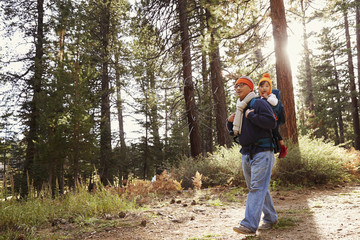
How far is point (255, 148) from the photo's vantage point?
330 cm

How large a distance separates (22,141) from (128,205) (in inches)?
580

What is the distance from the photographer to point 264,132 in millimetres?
3328

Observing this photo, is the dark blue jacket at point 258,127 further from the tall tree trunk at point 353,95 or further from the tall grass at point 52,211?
the tall tree trunk at point 353,95

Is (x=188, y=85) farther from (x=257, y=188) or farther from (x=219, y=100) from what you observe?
(x=257, y=188)

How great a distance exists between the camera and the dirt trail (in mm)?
3430

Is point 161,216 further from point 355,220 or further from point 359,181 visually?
point 359,181

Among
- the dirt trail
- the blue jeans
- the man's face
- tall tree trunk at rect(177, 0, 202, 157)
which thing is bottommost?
the dirt trail

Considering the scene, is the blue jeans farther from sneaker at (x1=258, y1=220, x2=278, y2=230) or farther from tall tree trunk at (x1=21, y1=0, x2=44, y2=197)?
tall tree trunk at (x1=21, y1=0, x2=44, y2=197)

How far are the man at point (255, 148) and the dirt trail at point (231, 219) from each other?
1.12 feet

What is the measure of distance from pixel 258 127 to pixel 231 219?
74.3 inches

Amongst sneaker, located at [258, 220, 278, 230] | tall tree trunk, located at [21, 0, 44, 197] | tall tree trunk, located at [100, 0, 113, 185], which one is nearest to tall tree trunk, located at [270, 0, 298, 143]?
sneaker, located at [258, 220, 278, 230]

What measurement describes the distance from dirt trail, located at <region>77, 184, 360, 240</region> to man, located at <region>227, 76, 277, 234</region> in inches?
13.4

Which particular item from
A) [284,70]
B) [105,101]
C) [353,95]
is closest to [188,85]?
[284,70]

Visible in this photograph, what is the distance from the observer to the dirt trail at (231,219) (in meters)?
3.43
